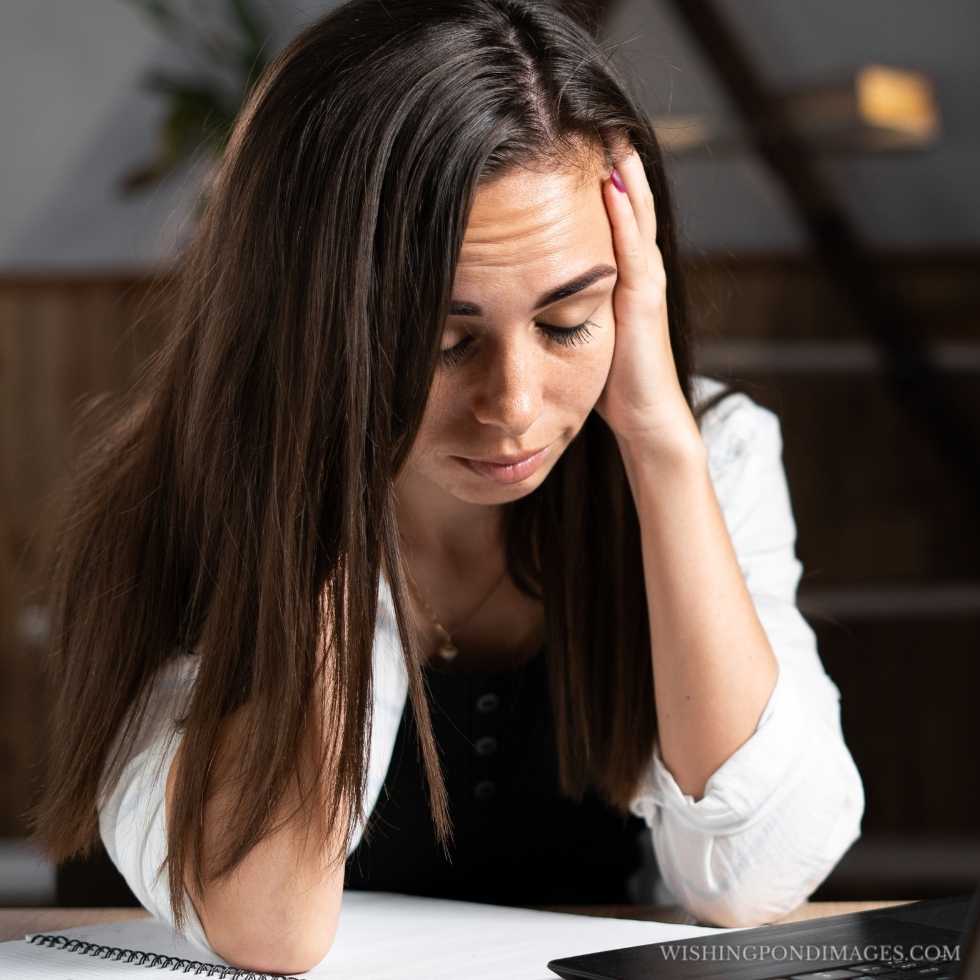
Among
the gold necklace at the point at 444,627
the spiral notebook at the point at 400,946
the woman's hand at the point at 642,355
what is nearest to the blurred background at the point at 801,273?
the gold necklace at the point at 444,627

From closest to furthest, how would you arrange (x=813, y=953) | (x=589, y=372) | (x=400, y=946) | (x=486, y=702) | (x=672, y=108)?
1. (x=813, y=953)
2. (x=400, y=946)
3. (x=589, y=372)
4. (x=486, y=702)
5. (x=672, y=108)

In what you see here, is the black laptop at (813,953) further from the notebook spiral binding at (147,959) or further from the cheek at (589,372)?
the cheek at (589,372)

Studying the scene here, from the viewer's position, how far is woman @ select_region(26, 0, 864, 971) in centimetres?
91

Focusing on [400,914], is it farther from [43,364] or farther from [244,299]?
[43,364]

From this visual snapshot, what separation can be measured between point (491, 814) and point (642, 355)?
1.42 feet

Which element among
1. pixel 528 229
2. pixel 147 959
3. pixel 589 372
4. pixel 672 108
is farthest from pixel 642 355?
pixel 672 108

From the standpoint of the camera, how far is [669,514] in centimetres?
107

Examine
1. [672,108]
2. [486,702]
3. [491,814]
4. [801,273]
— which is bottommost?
[491,814]

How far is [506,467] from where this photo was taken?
100cm

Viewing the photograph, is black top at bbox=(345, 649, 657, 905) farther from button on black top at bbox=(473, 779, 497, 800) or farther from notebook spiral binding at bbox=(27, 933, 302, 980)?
notebook spiral binding at bbox=(27, 933, 302, 980)

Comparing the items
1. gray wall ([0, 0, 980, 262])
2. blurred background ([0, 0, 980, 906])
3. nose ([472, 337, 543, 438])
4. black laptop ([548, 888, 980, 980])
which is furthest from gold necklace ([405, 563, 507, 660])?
gray wall ([0, 0, 980, 262])

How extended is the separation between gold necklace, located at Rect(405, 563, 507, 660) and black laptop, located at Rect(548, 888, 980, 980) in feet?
1.43

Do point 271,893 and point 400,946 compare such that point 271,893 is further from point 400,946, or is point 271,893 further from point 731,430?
point 731,430

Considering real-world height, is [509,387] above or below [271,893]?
above
